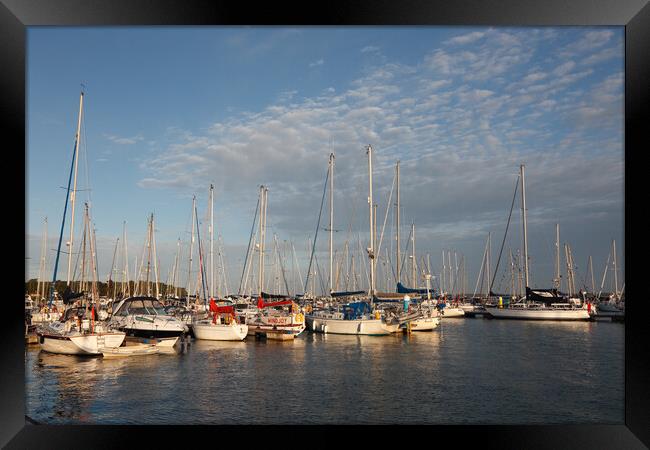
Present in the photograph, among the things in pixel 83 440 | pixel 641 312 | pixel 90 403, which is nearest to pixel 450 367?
pixel 90 403

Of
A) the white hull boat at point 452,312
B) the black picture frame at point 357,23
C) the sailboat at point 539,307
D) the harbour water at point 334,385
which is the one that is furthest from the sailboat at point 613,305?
the black picture frame at point 357,23

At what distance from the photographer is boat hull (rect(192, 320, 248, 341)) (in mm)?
17750

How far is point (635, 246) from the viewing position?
4.54 metres

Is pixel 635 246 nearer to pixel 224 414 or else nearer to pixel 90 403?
pixel 224 414

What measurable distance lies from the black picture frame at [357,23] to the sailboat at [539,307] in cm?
2597

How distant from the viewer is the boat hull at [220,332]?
699 inches

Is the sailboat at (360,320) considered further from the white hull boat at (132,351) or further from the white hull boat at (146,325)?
the white hull boat at (132,351)

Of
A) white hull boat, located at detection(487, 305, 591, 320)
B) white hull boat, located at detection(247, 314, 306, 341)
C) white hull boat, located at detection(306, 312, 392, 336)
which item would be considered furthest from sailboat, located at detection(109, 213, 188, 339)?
white hull boat, located at detection(487, 305, 591, 320)

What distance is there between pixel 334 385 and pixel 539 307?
73.2 ft

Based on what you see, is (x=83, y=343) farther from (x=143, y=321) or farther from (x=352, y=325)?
(x=352, y=325)

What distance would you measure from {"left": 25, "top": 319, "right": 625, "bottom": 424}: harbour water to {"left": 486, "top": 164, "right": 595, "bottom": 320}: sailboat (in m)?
12.0

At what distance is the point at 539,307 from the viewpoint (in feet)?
96.4

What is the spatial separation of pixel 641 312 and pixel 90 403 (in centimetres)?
807

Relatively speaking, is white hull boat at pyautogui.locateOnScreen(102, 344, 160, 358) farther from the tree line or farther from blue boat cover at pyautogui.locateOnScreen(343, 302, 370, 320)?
the tree line
